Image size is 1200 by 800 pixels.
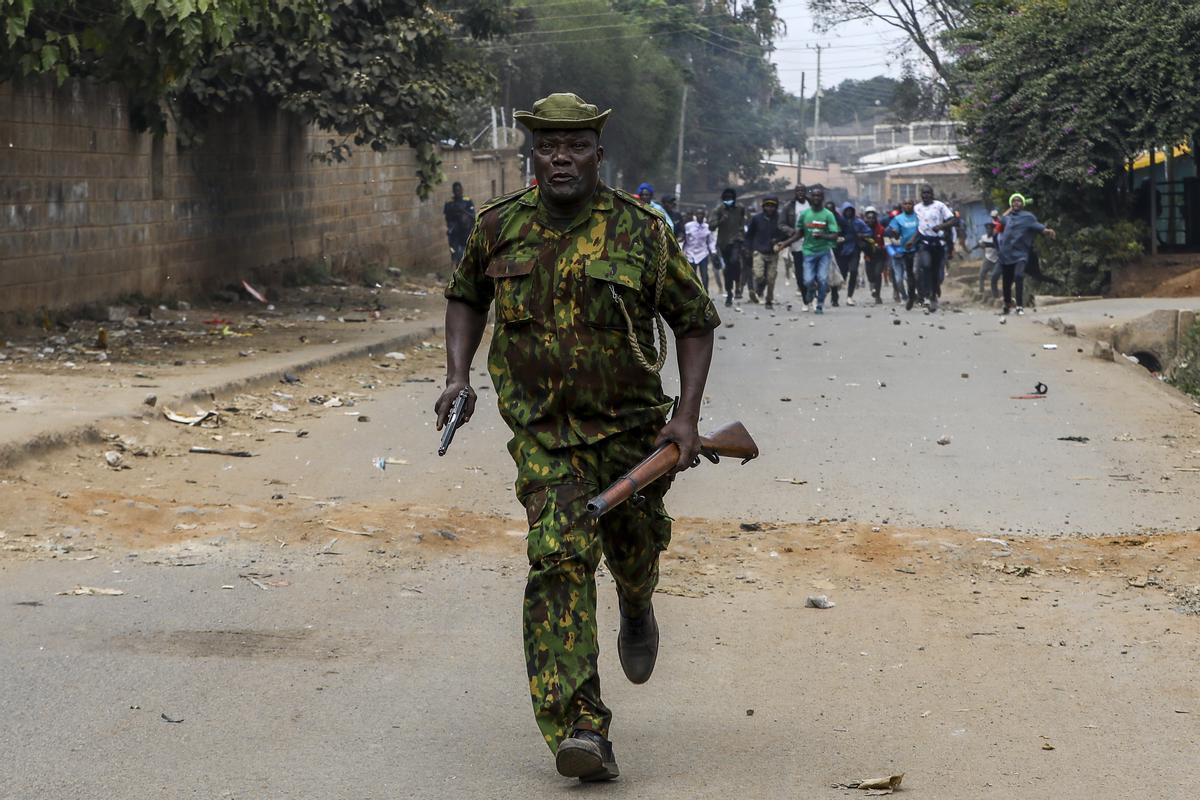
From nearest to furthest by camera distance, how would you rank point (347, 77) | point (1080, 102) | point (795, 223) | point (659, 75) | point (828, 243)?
1. point (347, 77)
2. point (828, 243)
3. point (795, 223)
4. point (1080, 102)
5. point (659, 75)

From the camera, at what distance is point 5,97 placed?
13.7 meters

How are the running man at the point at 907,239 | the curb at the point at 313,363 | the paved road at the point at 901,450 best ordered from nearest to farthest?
1. the paved road at the point at 901,450
2. the curb at the point at 313,363
3. the running man at the point at 907,239

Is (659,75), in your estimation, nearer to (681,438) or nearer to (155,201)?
(155,201)

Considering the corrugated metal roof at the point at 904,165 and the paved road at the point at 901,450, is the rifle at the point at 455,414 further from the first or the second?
the corrugated metal roof at the point at 904,165

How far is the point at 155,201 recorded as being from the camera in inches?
666

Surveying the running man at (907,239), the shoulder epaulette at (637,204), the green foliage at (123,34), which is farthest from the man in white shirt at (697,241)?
the shoulder epaulette at (637,204)

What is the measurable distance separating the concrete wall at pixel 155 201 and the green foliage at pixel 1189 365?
400 inches

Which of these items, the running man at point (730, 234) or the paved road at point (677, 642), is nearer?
the paved road at point (677, 642)

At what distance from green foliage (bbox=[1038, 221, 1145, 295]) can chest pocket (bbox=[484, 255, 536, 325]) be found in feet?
72.7

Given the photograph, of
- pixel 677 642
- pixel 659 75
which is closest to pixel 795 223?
pixel 677 642

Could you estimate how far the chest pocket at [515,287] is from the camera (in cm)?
409

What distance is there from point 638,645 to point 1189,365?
13.2 meters

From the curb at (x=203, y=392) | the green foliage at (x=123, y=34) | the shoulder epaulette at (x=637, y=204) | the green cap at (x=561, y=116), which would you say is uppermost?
the green foliage at (x=123, y=34)

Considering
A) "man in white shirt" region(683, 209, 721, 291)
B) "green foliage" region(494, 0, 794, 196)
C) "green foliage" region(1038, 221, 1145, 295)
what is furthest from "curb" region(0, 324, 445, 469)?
"green foliage" region(494, 0, 794, 196)
